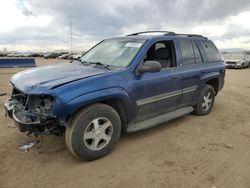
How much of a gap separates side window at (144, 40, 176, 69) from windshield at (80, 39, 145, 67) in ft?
1.63

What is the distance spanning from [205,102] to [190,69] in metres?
1.25

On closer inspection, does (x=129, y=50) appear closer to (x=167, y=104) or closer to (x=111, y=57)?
(x=111, y=57)

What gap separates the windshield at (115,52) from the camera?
164 inches

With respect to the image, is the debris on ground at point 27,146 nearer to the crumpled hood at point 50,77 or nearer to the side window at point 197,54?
the crumpled hood at point 50,77

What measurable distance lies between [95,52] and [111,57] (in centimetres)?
72

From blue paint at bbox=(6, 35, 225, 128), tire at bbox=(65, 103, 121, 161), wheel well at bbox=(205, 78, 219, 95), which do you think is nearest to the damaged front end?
blue paint at bbox=(6, 35, 225, 128)

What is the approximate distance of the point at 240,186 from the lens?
3.05m

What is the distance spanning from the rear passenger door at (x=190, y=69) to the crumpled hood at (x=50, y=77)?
198 cm

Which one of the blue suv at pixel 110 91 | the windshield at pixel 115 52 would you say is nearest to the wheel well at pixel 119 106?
the blue suv at pixel 110 91

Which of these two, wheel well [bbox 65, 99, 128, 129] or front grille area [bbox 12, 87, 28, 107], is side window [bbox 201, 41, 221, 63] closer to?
wheel well [bbox 65, 99, 128, 129]

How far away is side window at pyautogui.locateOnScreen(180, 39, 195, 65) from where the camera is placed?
5039mm

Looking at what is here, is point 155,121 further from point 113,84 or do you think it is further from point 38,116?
point 38,116

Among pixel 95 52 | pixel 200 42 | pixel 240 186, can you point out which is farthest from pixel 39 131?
pixel 200 42

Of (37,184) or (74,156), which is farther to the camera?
(74,156)
